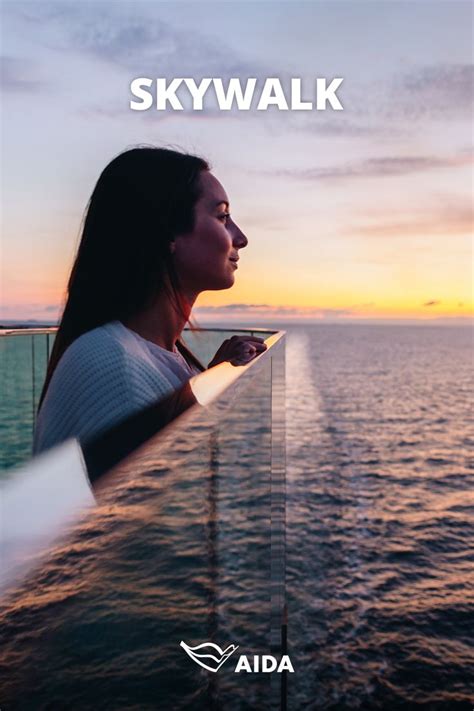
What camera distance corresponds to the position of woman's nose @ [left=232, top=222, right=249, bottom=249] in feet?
7.39

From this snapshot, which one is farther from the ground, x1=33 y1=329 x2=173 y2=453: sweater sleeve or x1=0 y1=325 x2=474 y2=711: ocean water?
x1=33 y1=329 x2=173 y2=453: sweater sleeve

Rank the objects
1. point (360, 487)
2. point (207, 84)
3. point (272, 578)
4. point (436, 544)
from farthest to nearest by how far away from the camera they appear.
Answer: point (360, 487), point (436, 544), point (207, 84), point (272, 578)

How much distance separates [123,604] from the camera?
15711 mm

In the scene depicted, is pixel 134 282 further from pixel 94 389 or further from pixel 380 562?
pixel 380 562

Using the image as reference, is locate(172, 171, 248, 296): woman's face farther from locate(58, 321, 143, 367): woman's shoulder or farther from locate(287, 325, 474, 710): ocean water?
locate(287, 325, 474, 710): ocean water

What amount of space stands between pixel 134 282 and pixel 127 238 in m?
0.11

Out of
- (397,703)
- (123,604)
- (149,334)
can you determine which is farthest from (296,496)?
(149,334)

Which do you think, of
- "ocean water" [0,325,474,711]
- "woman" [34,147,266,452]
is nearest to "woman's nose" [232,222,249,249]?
"woman" [34,147,266,452]

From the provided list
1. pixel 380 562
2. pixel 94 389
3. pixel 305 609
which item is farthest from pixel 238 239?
pixel 380 562

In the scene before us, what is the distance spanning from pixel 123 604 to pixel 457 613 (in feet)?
24.4

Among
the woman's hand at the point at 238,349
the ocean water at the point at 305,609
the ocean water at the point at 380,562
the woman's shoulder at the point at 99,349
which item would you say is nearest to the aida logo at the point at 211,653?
the ocean water at the point at 305,609

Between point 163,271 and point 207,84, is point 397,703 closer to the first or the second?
point 207,84

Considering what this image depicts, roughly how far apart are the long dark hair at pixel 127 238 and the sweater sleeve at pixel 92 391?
0.27 metres

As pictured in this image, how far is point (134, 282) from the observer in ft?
5.74
